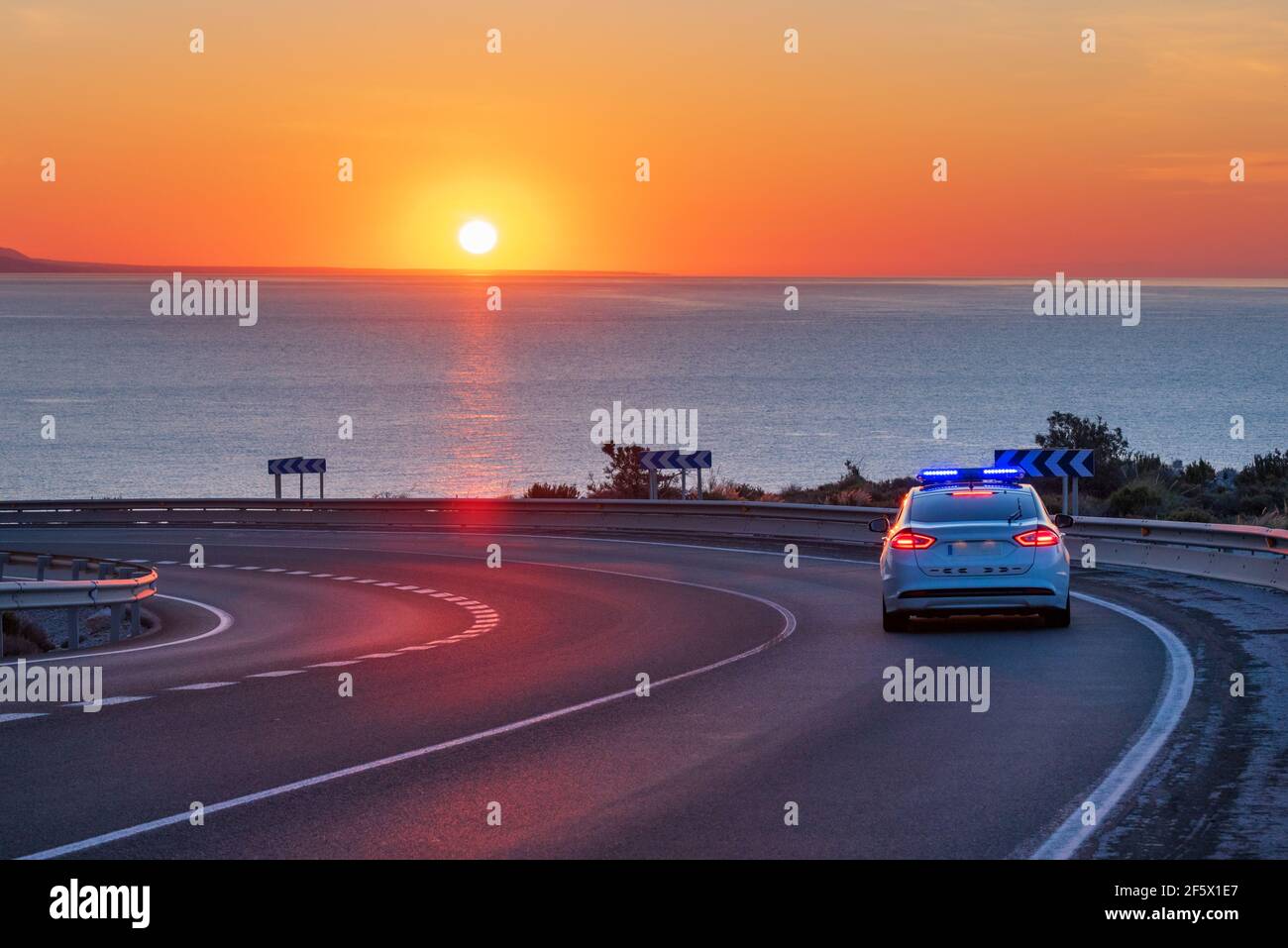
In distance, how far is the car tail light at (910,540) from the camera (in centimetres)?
1720

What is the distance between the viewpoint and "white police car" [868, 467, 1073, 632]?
56.0 ft

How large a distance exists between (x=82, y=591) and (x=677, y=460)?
2159 centimetres

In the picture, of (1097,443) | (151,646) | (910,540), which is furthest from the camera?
(1097,443)

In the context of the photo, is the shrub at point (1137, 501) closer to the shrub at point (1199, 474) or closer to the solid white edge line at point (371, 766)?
the shrub at point (1199, 474)

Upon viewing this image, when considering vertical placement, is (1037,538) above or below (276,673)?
above

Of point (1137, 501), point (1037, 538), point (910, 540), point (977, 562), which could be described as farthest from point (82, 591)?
point (1137, 501)

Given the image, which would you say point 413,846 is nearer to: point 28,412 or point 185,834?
point 185,834

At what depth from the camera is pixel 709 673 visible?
15.1 m

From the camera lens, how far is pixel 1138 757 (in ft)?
34.1

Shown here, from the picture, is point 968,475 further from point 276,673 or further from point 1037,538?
point 276,673

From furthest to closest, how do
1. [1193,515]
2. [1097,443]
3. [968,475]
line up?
[1097,443] < [1193,515] < [968,475]

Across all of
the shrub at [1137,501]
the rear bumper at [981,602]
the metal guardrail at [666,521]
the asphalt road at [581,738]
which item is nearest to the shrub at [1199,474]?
the shrub at [1137,501]
